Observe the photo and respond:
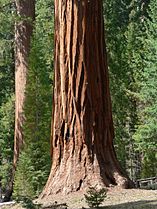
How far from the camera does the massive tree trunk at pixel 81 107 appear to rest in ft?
26.2

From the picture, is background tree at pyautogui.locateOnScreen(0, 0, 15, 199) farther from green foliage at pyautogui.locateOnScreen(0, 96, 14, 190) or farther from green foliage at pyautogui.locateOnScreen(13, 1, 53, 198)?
green foliage at pyautogui.locateOnScreen(13, 1, 53, 198)

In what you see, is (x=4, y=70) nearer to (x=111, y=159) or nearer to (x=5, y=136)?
(x=5, y=136)

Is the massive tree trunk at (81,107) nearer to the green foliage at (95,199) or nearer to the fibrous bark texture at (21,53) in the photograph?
the green foliage at (95,199)

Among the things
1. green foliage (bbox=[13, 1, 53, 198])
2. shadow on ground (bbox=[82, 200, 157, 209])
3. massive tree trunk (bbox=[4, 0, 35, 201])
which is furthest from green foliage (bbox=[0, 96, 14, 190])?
shadow on ground (bbox=[82, 200, 157, 209])

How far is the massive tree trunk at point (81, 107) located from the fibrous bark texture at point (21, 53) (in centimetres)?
840

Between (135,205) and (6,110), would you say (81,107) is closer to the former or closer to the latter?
(135,205)

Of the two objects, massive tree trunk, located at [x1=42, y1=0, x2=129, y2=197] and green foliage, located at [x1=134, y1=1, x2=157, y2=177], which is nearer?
massive tree trunk, located at [x1=42, y1=0, x2=129, y2=197]

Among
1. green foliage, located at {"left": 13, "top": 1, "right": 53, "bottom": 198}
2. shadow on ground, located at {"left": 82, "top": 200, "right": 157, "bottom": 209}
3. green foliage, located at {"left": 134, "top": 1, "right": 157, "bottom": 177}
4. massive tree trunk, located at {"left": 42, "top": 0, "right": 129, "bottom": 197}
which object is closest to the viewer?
shadow on ground, located at {"left": 82, "top": 200, "right": 157, "bottom": 209}

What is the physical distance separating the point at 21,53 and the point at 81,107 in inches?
384

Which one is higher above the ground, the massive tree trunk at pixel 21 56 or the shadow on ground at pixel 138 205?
the massive tree trunk at pixel 21 56

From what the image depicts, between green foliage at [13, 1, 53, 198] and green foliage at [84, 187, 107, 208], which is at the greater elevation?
green foliage at [13, 1, 53, 198]

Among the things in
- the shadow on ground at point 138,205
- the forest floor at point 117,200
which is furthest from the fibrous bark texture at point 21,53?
the shadow on ground at point 138,205

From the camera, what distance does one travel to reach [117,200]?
726 cm

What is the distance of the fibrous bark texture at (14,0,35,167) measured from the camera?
16812mm
